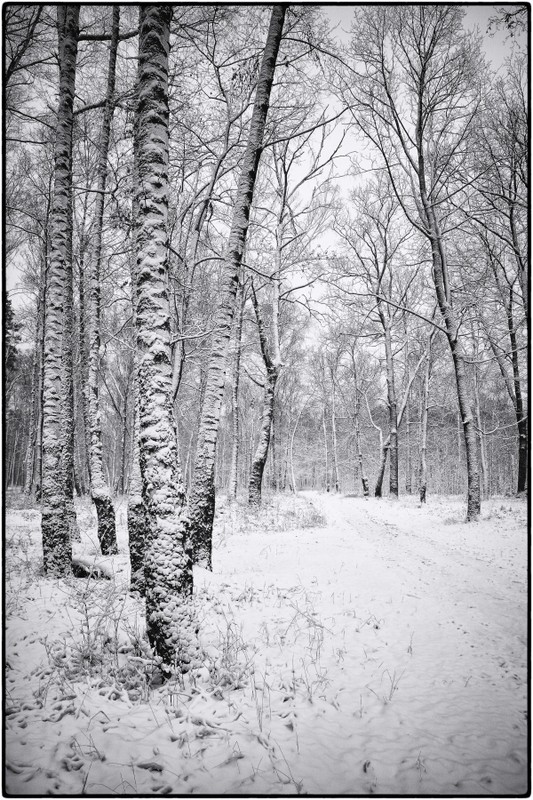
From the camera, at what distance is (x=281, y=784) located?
7.14ft

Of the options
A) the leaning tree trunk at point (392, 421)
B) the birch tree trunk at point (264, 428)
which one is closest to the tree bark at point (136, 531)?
the birch tree trunk at point (264, 428)

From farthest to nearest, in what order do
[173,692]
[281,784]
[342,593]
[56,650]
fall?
[342,593] < [56,650] < [173,692] < [281,784]

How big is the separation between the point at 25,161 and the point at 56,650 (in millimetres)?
14091

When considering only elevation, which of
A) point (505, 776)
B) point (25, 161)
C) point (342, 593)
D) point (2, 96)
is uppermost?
point (25, 161)

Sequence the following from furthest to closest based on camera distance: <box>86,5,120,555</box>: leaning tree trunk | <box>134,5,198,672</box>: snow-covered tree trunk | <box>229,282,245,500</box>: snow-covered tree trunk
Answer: <box>229,282,245,500</box>: snow-covered tree trunk < <box>86,5,120,555</box>: leaning tree trunk < <box>134,5,198,672</box>: snow-covered tree trunk

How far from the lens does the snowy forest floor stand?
2.21 m

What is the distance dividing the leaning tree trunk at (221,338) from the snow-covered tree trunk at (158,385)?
2194 millimetres

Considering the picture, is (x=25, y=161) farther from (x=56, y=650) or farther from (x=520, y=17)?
(x=56, y=650)

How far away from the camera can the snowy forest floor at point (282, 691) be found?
2.21 metres

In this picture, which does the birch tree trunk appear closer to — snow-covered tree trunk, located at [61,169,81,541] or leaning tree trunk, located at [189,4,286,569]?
snow-covered tree trunk, located at [61,169,81,541]

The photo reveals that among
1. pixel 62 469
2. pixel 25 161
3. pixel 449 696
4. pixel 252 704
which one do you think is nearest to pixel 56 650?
pixel 252 704

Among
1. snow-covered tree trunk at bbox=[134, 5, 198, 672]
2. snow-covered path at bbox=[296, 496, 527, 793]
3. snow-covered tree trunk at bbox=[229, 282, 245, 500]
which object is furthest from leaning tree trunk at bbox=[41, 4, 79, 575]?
snow-covered tree trunk at bbox=[229, 282, 245, 500]

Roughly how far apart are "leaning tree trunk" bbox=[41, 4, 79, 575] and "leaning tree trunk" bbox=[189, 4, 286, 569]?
7.20ft

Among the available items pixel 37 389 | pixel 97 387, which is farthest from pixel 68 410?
pixel 37 389
